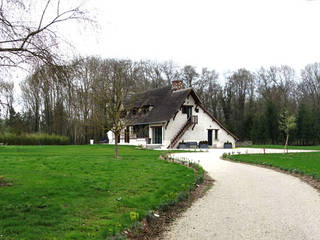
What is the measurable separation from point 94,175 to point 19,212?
17.2 feet

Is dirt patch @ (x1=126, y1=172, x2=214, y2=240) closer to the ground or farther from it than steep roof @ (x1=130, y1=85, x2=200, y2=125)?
closer to the ground

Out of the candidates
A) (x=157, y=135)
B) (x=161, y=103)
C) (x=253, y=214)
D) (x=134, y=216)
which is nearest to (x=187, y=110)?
(x=161, y=103)

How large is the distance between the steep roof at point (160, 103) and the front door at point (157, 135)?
117 centimetres

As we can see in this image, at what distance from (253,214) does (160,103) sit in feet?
107

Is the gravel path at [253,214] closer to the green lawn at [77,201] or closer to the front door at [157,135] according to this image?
the green lawn at [77,201]

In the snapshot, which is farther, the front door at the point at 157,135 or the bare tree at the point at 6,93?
the front door at the point at 157,135

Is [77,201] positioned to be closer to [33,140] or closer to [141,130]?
[141,130]

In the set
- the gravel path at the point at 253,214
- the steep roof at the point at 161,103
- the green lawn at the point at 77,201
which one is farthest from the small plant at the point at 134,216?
the steep roof at the point at 161,103

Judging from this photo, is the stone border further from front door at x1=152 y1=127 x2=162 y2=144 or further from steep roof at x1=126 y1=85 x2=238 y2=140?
front door at x1=152 y1=127 x2=162 y2=144

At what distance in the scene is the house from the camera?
3522 centimetres

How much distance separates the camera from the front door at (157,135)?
36.4m

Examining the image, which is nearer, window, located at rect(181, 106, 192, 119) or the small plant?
the small plant

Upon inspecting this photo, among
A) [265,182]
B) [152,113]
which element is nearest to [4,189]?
[265,182]

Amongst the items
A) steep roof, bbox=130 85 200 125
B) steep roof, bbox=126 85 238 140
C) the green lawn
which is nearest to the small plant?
the green lawn
